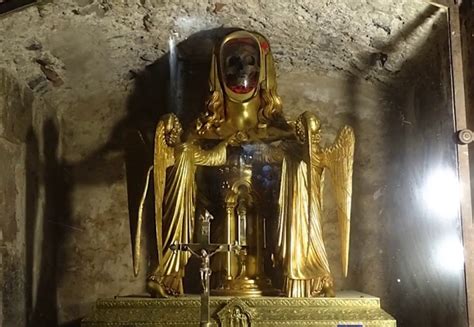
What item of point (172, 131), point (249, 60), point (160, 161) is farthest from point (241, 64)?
point (160, 161)

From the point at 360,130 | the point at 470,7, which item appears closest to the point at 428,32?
the point at 470,7

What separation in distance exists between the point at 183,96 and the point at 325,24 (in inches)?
Result: 27.4

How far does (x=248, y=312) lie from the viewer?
8.34 feet

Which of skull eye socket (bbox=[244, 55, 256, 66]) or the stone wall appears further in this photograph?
skull eye socket (bbox=[244, 55, 256, 66])

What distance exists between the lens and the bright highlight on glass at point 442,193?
8.04 ft

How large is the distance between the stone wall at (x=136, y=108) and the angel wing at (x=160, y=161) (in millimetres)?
322

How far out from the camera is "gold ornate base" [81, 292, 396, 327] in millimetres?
2525

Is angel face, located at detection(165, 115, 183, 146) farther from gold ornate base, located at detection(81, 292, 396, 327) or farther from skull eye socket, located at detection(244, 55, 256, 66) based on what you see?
gold ornate base, located at detection(81, 292, 396, 327)

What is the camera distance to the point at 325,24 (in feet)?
9.21

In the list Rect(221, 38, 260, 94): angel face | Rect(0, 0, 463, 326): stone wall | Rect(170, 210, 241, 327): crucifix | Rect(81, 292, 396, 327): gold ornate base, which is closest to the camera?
Rect(170, 210, 241, 327): crucifix

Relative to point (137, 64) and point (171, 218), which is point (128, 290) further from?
point (137, 64)

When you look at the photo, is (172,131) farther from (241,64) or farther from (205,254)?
(205,254)

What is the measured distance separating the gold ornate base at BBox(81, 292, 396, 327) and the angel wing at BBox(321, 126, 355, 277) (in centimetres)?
25

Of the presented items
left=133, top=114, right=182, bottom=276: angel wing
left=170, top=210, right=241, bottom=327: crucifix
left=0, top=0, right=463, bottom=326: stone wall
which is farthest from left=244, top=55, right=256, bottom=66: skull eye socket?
left=170, top=210, right=241, bottom=327: crucifix
